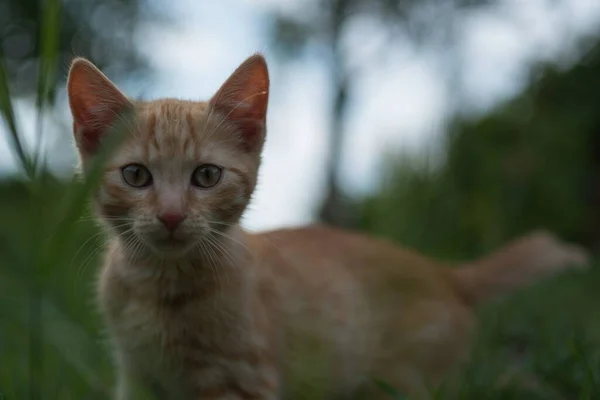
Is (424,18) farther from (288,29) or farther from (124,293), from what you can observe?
(124,293)

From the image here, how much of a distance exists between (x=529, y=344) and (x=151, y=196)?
181 cm

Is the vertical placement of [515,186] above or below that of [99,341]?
above

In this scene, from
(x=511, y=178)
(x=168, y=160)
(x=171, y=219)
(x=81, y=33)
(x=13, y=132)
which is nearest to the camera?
(x=13, y=132)

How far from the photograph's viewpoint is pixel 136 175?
1705 millimetres

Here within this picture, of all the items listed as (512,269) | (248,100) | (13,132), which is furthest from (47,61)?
(512,269)

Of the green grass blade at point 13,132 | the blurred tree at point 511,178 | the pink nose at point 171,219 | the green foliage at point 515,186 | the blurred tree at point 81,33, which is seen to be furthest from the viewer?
the blurred tree at point 81,33

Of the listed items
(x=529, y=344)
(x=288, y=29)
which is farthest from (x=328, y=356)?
(x=288, y=29)

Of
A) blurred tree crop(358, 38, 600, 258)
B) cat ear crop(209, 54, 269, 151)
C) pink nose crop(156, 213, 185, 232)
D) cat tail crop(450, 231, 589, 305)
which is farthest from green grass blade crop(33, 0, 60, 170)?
blurred tree crop(358, 38, 600, 258)

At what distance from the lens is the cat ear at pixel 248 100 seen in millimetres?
1844

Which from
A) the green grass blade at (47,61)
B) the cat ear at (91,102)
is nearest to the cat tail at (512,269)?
the cat ear at (91,102)

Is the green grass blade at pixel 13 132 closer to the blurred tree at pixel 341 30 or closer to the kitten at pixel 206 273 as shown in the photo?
the kitten at pixel 206 273

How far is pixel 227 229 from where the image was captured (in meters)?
1.85

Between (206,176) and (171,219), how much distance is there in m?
0.21

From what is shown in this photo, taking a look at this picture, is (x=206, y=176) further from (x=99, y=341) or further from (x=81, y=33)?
(x=81, y=33)
